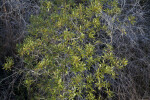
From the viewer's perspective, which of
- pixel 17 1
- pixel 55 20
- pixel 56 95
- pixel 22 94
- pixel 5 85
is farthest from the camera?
pixel 17 1

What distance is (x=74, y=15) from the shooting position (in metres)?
2.38

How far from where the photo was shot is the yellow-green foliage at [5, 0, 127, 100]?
76.7 inches

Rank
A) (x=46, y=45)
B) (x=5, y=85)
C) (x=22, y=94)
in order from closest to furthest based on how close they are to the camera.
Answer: (x=46, y=45) → (x=22, y=94) → (x=5, y=85)

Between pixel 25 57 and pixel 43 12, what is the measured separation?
97 cm

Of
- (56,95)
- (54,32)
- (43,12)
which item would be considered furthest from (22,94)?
(43,12)

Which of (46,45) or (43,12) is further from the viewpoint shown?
(43,12)

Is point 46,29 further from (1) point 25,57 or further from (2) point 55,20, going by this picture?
(1) point 25,57

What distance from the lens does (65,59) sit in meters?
2.06

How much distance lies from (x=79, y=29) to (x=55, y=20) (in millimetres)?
499

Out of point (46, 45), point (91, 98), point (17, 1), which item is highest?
point (17, 1)

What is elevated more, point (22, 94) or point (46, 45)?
point (46, 45)

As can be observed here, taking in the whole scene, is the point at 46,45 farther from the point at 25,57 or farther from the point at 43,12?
the point at 43,12

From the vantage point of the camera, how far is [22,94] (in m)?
2.76

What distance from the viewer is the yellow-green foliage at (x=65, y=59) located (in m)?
1.95
